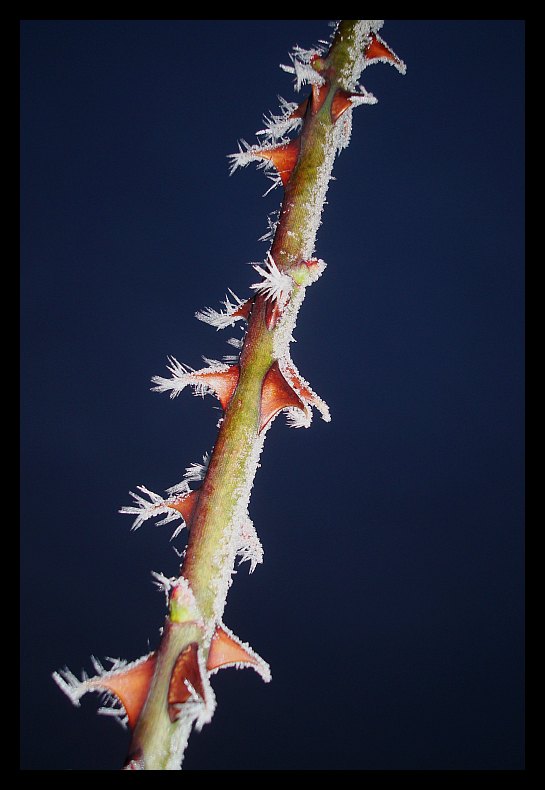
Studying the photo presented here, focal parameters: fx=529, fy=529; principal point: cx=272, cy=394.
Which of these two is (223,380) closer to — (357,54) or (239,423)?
(239,423)

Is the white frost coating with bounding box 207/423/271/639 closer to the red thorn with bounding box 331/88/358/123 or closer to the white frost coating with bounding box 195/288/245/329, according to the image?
the white frost coating with bounding box 195/288/245/329

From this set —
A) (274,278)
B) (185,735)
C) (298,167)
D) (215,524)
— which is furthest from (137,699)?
(298,167)

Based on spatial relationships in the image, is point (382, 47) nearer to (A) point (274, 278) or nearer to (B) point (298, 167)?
(B) point (298, 167)

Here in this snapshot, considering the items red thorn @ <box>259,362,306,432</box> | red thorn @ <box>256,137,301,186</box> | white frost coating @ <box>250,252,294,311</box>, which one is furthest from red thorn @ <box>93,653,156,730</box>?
red thorn @ <box>256,137,301,186</box>

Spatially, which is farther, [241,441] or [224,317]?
[224,317]

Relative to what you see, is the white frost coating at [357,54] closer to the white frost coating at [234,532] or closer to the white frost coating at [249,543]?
the white frost coating at [234,532]

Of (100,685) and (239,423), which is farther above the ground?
(239,423)

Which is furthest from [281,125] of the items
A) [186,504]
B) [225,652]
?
[225,652]
